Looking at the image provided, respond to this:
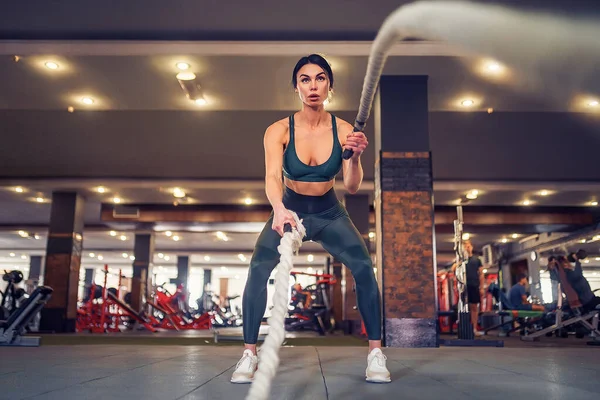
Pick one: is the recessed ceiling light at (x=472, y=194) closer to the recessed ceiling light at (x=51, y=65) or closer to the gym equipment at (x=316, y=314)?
the gym equipment at (x=316, y=314)

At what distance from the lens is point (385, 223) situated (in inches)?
214

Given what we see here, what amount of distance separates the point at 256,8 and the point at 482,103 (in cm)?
319

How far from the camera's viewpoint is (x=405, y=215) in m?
5.46

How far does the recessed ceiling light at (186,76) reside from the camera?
574 centimetres

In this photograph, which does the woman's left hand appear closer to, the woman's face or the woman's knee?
the woman's face

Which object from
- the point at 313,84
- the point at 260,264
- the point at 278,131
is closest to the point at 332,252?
the point at 260,264

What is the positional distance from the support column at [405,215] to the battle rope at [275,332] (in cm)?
383

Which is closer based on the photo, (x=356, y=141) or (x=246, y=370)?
(x=356, y=141)

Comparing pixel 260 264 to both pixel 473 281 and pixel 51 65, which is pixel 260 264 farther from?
pixel 473 281

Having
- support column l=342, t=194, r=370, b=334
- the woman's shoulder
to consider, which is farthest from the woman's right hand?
support column l=342, t=194, r=370, b=334

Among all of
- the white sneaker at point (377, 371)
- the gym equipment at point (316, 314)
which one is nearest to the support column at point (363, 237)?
the gym equipment at point (316, 314)

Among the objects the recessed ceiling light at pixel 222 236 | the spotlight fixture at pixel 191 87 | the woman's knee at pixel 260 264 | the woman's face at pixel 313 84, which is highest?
the spotlight fixture at pixel 191 87

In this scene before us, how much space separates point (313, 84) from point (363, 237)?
891cm

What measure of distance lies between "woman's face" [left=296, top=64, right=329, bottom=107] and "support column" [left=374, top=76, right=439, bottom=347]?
3.46m
